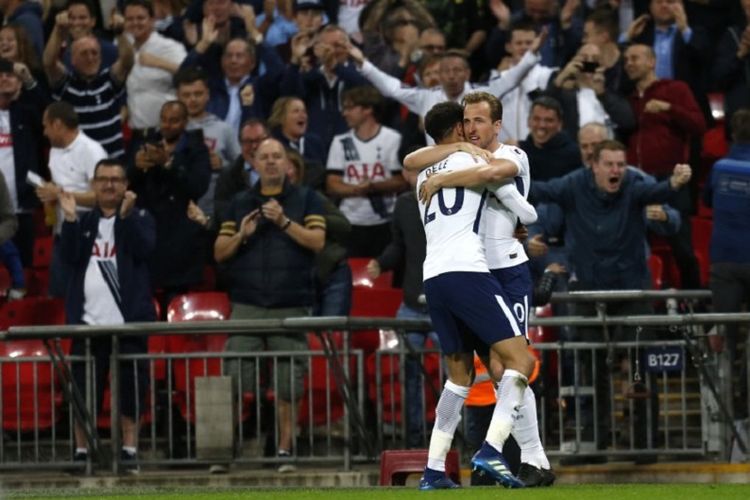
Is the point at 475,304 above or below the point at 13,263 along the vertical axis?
below

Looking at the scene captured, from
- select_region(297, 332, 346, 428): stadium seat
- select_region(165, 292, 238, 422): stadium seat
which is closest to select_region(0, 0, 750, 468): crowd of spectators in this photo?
select_region(165, 292, 238, 422): stadium seat

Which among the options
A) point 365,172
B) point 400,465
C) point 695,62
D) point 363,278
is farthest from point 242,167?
point 400,465

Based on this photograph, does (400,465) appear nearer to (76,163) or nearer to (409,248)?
(409,248)

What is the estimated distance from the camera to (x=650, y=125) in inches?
685

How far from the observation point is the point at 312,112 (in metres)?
18.9

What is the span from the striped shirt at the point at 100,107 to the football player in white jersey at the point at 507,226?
7.65 m

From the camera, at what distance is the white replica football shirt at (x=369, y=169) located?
1770 centimetres

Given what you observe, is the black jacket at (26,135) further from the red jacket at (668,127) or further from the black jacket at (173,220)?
the red jacket at (668,127)

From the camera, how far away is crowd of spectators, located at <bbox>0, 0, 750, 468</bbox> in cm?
1570

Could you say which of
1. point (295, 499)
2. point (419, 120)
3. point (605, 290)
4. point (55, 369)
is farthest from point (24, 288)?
point (295, 499)

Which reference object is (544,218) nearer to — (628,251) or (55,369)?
(628,251)

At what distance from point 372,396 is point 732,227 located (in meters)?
3.16

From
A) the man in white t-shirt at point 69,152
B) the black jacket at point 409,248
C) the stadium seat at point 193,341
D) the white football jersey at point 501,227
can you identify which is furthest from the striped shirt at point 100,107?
the white football jersey at point 501,227

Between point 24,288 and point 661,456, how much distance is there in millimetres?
6154
